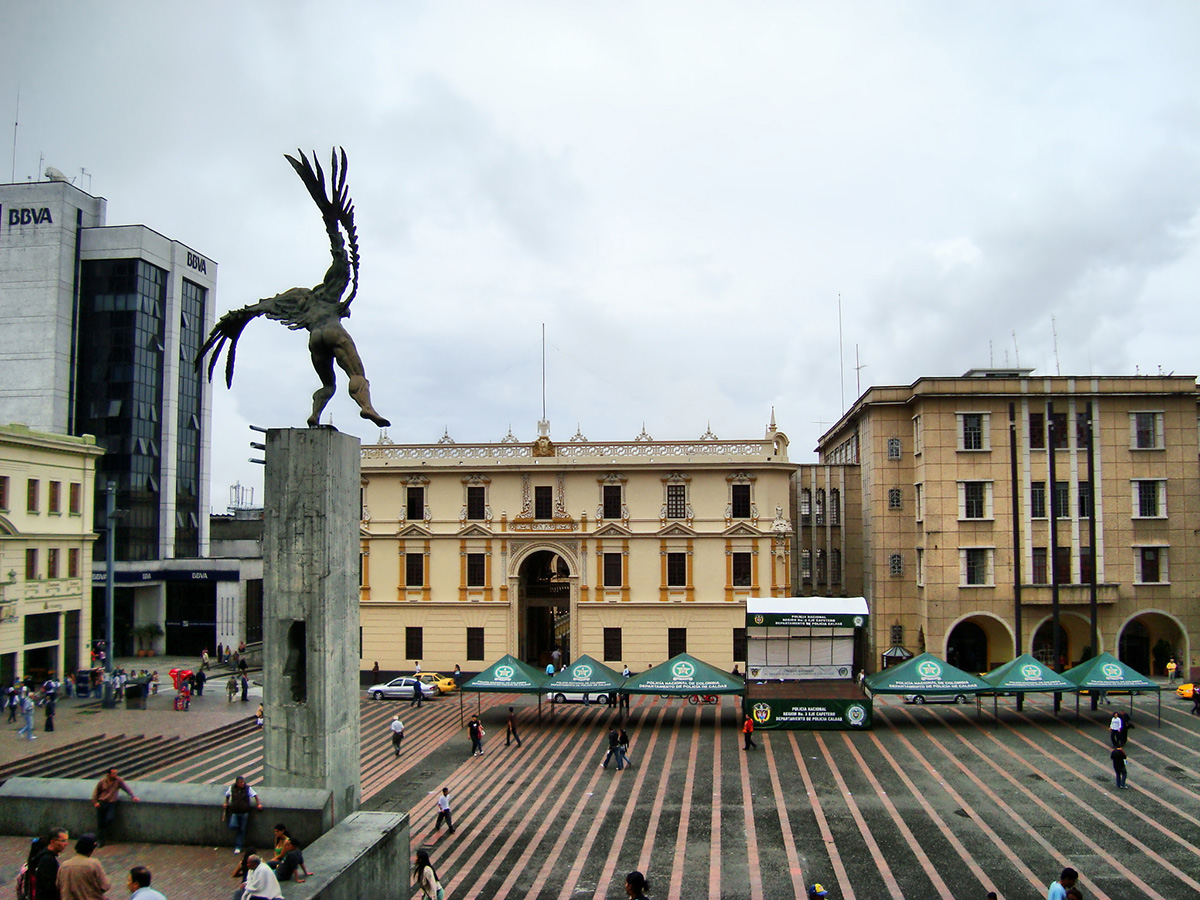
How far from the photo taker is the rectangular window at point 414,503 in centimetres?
4153

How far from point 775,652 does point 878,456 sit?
13.0 meters

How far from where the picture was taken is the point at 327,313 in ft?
46.6

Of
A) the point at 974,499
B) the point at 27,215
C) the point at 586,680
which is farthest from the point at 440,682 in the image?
the point at 27,215

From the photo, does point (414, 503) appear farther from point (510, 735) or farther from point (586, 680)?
point (510, 735)

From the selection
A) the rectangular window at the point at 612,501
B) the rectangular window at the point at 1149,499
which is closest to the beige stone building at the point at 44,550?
the rectangular window at the point at 612,501

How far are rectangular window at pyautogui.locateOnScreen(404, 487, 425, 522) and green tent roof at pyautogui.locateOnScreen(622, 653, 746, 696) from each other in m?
16.1

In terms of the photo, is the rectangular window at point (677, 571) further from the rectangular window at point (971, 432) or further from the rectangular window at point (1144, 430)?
the rectangular window at point (1144, 430)

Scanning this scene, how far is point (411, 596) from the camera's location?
135 ft

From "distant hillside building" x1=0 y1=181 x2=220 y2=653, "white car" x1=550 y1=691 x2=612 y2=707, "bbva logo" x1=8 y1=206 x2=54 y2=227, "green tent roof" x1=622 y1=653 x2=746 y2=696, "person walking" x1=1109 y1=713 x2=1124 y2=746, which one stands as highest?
"bbva logo" x1=8 y1=206 x2=54 y2=227

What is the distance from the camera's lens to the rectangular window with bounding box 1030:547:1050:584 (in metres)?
38.2

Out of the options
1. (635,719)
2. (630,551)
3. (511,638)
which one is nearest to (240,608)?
(511,638)

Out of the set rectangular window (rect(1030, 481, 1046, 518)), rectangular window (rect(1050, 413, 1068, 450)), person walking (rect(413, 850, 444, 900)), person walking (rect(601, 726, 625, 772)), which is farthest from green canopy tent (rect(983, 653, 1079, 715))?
person walking (rect(413, 850, 444, 900))

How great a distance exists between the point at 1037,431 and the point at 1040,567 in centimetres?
623

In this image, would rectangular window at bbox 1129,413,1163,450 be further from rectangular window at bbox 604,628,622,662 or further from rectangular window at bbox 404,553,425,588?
rectangular window at bbox 404,553,425,588
